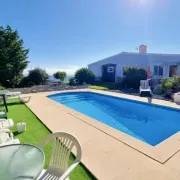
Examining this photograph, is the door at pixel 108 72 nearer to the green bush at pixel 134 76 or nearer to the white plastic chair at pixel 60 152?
the green bush at pixel 134 76

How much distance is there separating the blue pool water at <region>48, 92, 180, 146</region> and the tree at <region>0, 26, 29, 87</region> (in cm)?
1018

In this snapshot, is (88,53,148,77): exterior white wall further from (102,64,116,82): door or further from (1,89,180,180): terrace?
(1,89,180,180): terrace

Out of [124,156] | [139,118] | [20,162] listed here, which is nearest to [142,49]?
[139,118]

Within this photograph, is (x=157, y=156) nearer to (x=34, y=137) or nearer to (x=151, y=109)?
(x=34, y=137)

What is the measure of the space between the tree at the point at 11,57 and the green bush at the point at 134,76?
13.9 meters

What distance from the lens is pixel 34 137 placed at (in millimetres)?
4926

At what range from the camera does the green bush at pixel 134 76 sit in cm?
1736

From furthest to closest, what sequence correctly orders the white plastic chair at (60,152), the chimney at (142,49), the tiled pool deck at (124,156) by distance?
the chimney at (142,49) → the tiled pool deck at (124,156) → the white plastic chair at (60,152)

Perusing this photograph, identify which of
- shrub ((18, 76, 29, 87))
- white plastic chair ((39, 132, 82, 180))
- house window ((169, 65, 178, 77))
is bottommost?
white plastic chair ((39, 132, 82, 180))

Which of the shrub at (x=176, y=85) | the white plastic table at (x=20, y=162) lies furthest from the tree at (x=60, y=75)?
the white plastic table at (x=20, y=162)

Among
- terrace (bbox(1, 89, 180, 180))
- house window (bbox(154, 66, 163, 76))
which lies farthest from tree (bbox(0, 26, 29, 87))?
house window (bbox(154, 66, 163, 76))

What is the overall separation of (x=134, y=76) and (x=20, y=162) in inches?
→ 659

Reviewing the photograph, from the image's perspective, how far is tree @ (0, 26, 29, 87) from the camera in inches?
726

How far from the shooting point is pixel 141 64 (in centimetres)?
2094
